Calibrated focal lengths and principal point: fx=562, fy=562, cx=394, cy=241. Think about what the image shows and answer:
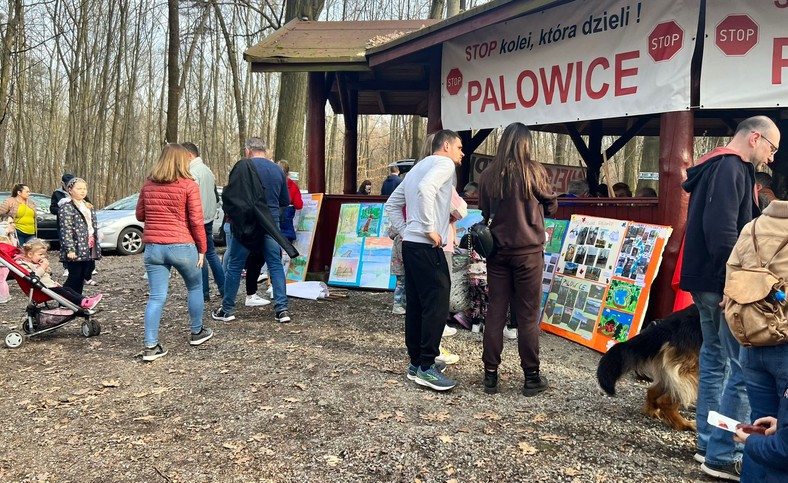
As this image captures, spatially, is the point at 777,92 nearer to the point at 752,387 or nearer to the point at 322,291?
the point at 752,387

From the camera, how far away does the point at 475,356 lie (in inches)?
211

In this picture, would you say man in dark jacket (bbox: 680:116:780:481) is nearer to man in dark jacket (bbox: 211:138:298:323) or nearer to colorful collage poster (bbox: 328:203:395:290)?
man in dark jacket (bbox: 211:138:298:323)

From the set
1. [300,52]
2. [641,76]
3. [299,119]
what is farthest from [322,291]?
[299,119]

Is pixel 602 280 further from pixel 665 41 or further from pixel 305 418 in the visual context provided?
pixel 305 418

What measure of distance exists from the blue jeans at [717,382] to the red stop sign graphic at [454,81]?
201 inches

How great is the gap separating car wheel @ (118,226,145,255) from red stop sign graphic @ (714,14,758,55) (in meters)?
Result: 12.5

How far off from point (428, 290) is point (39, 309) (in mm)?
4169

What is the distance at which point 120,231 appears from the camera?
1324 cm

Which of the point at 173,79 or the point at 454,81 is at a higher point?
the point at 173,79

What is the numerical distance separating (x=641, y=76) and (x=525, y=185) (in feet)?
7.97

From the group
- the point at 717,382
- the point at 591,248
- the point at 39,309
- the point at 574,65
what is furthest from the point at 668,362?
the point at 39,309

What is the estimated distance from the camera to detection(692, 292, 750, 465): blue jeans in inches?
117

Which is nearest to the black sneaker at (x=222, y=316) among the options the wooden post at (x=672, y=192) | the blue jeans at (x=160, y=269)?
the blue jeans at (x=160, y=269)

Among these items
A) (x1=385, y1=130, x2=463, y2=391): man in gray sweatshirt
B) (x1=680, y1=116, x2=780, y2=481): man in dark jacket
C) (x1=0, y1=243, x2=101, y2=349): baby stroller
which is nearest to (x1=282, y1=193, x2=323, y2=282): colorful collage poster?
(x1=0, y1=243, x2=101, y2=349): baby stroller
